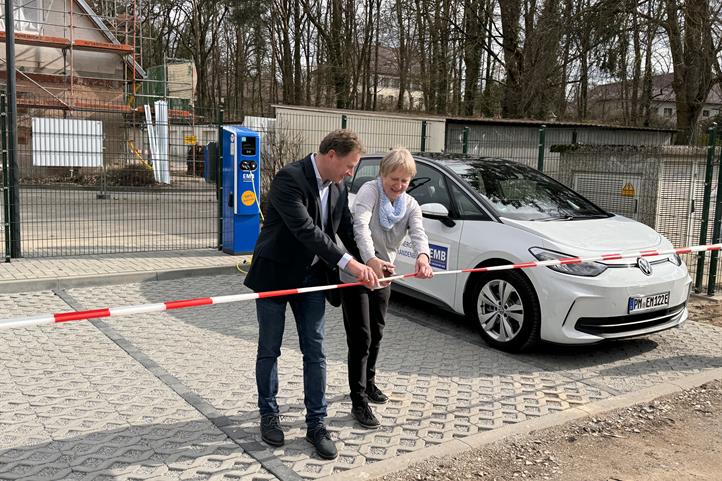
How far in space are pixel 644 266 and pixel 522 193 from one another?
143cm

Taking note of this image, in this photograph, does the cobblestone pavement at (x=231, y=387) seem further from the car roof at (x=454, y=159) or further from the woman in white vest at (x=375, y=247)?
the car roof at (x=454, y=159)

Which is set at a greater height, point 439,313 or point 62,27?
point 62,27

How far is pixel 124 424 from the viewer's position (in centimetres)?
411

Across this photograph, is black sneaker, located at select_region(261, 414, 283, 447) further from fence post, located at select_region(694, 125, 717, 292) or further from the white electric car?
fence post, located at select_region(694, 125, 717, 292)

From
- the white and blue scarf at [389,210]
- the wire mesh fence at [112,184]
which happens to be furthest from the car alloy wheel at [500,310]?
the wire mesh fence at [112,184]

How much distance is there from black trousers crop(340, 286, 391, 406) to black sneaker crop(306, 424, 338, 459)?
472 mm

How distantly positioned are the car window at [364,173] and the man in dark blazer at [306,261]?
3682 mm

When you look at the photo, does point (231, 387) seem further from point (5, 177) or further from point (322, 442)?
point (5, 177)

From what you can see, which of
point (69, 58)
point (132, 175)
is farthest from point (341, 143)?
point (69, 58)

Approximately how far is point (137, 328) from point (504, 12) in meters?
20.4

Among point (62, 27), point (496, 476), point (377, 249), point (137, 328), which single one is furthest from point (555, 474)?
point (62, 27)

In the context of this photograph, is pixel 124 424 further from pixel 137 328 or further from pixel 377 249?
pixel 137 328

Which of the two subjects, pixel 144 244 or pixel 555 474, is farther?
pixel 144 244

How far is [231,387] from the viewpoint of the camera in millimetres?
4797
